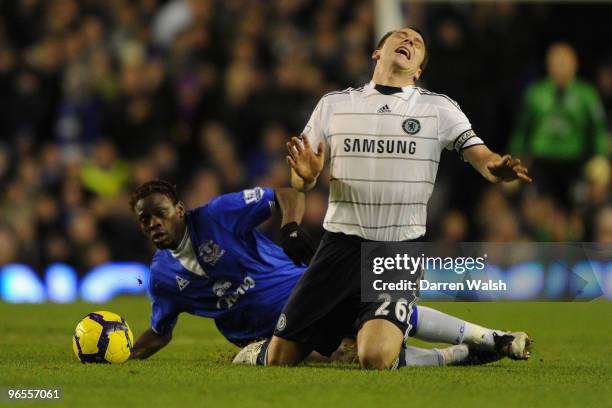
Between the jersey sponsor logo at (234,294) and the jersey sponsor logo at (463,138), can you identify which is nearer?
the jersey sponsor logo at (463,138)

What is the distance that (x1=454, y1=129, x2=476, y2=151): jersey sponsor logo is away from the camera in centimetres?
757

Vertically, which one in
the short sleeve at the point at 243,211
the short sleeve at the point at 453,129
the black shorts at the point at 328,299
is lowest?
the black shorts at the point at 328,299

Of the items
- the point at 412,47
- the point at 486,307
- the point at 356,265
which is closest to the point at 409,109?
the point at 412,47

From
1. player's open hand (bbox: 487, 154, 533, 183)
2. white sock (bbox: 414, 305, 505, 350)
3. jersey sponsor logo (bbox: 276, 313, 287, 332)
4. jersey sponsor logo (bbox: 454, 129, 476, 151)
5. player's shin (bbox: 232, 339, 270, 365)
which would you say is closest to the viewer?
player's open hand (bbox: 487, 154, 533, 183)

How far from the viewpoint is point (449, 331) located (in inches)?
314

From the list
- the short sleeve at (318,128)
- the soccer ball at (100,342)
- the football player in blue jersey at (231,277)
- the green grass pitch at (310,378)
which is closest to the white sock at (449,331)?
the football player in blue jersey at (231,277)

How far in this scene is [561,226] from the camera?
1448 cm

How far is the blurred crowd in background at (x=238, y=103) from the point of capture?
1455 centimetres

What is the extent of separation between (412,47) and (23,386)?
9.50 feet

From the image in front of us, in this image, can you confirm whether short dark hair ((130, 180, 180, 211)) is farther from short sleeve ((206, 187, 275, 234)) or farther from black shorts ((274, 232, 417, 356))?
black shorts ((274, 232, 417, 356))

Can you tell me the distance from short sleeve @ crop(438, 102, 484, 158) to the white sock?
39.9 inches

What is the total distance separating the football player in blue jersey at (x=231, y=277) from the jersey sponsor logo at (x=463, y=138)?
0.95 metres

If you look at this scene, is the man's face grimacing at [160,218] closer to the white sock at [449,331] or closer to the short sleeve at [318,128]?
the short sleeve at [318,128]

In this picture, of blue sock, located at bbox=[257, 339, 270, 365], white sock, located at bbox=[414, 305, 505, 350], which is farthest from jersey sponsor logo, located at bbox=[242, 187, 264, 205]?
white sock, located at bbox=[414, 305, 505, 350]
